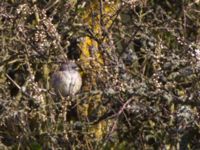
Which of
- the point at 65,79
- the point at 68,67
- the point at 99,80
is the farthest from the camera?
the point at 65,79

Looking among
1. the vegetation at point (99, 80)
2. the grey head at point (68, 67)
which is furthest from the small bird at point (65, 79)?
the vegetation at point (99, 80)

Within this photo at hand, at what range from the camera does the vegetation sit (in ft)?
15.8

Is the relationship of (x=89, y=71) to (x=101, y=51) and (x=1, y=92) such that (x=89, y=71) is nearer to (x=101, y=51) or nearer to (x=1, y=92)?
(x=101, y=51)

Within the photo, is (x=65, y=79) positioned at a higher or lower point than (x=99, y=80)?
lower

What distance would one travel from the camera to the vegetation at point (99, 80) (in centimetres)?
481

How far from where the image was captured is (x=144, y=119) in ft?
18.3

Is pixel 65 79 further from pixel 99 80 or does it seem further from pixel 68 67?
pixel 99 80

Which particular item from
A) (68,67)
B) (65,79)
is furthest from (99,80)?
(65,79)

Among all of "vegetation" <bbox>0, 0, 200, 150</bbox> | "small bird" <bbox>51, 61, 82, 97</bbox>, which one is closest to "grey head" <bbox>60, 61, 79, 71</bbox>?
"small bird" <bbox>51, 61, 82, 97</bbox>

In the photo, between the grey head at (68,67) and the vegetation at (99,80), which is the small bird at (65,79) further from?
the vegetation at (99,80)

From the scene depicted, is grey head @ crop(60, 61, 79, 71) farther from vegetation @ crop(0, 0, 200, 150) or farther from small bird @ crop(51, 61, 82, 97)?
vegetation @ crop(0, 0, 200, 150)

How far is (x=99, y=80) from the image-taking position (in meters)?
4.92

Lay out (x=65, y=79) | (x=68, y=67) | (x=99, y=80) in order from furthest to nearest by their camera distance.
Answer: (x=65, y=79)
(x=68, y=67)
(x=99, y=80)

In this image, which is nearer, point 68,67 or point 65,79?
point 68,67
